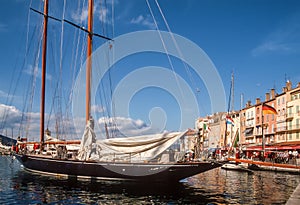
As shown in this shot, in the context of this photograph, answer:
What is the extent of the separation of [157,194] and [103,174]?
6.07 m

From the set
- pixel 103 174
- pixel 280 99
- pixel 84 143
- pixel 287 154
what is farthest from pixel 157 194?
pixel 280 99

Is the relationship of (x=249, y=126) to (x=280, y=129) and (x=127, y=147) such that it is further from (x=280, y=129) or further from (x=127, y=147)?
(x=127, y=147)

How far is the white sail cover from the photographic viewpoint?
987 inches

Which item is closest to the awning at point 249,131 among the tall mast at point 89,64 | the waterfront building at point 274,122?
the waterfront building at point 274,122

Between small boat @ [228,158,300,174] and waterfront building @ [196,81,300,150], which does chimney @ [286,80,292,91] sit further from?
small boat @ [228,158,300,174]

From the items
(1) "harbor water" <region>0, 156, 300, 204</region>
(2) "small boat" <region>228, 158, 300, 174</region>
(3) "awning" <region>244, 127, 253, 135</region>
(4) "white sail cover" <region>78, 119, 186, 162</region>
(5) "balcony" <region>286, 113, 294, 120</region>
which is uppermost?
(5) "balcony" <region>286, 113, 294, 120</region>

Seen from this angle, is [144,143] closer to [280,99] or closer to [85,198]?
[85,198]

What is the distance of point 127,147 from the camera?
2603 centimetres

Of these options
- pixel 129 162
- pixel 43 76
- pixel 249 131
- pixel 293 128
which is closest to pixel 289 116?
pixel 293 128

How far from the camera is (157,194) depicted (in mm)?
21969

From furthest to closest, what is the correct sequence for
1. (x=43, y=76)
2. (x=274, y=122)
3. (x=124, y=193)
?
(x=274, y=122) → (x=43, y=76) → (x=124, y=193)

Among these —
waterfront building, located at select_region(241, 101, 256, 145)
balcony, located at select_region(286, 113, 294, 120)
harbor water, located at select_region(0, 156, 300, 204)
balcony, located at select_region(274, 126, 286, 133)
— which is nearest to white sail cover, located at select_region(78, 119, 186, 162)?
Result: harbor water, located at select_region(0, 156, 300, 204)

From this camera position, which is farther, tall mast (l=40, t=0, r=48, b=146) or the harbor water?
tall mast (l=40, t=0, r=48, b=146)

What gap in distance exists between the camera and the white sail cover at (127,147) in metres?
25.1
